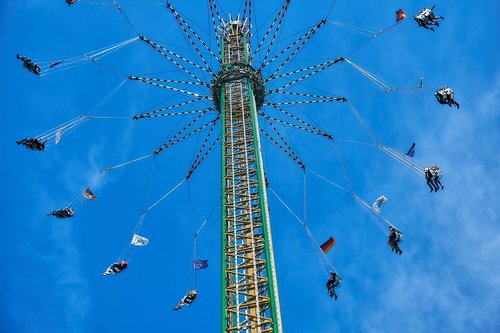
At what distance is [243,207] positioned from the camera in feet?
96.2

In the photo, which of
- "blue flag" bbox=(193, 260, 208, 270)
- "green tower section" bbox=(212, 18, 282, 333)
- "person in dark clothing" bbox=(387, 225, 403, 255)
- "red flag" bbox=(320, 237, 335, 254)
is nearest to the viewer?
"green tower section" bbox=(212, 18, 282, 333)

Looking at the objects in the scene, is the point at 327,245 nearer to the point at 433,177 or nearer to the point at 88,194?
the point at 433,177

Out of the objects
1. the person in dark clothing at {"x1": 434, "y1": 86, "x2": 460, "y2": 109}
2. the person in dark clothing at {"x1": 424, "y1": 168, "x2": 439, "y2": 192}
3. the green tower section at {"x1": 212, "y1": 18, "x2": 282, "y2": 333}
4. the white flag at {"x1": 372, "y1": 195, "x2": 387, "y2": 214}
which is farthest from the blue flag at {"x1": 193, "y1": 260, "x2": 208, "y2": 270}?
the person in dark clothing at {"x1": 434, "y1": 86, "x2": 460, "y2": 109}

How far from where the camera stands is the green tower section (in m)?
24.9

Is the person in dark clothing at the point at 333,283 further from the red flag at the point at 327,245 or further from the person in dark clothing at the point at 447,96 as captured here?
the person in dark clothing at the point at 447,96

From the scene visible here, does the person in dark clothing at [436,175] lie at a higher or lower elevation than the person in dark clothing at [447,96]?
lower

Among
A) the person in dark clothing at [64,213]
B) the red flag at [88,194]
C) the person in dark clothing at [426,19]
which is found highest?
the person in dark clothing at [426,19]

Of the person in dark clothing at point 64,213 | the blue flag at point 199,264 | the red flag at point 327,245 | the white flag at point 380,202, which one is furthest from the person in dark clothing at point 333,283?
the person in dark clothing at point 64,213

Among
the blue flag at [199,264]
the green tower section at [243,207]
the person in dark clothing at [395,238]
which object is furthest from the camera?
the blue flag at [199,264]

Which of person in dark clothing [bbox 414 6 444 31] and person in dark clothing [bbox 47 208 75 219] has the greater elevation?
person in dark clothing [bbox 414 6 444 31]

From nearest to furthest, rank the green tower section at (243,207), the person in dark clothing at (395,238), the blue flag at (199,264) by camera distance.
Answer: the green tower section at (243,207) → the person in dark clothing at (395,238) → the blue flag at (199,264)

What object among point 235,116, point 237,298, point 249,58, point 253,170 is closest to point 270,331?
point 237,298

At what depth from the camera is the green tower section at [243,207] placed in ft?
81.8

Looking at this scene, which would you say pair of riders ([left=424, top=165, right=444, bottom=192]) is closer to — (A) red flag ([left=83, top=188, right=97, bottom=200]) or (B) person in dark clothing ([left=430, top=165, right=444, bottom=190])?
(B) person in dark clothing ([left=430, top=165, right=444, bottom=190])
